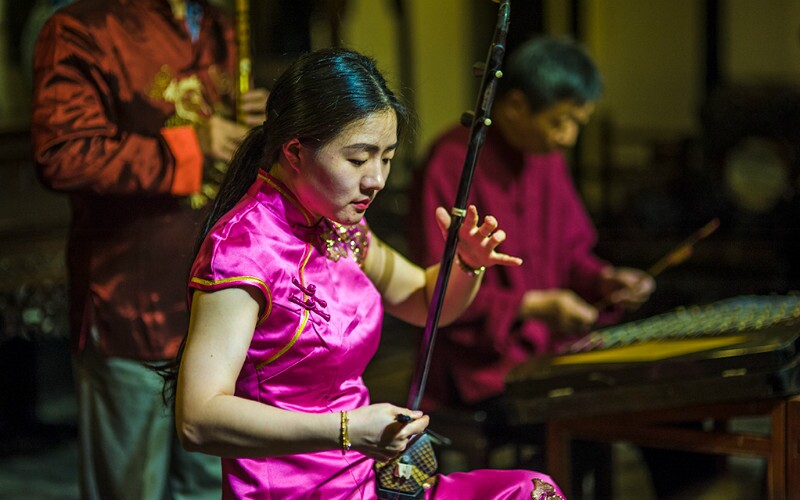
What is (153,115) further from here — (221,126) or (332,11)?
(332,11)

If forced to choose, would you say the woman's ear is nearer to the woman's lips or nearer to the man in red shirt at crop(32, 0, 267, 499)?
the woman's lips

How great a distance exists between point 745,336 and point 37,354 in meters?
2.67

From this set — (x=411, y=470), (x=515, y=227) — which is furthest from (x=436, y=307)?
(x=515, y=227)

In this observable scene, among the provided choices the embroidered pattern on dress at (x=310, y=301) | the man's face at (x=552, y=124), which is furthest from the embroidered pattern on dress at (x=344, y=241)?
the man's face at (x=552, y=124)

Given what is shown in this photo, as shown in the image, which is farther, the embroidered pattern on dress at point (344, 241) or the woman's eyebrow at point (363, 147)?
the embroidered pattern on dress at point (344, 241)

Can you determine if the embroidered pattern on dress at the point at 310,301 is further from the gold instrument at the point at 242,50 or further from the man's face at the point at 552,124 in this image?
the man's face at the point at 552,124

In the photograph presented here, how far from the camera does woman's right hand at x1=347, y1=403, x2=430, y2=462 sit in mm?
1541

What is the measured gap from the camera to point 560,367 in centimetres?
244

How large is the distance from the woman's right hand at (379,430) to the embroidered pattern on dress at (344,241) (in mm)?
340

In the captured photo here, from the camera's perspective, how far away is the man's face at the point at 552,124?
319cm

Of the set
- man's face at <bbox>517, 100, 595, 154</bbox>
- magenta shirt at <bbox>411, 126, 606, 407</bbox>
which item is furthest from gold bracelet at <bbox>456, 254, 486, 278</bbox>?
man's face at <bbox>517, 100, 595, 154</bbox>

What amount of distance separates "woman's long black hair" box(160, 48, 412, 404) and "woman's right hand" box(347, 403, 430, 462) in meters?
0.38

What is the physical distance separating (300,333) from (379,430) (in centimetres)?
22

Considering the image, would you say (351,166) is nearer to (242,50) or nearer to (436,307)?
(436,307)
